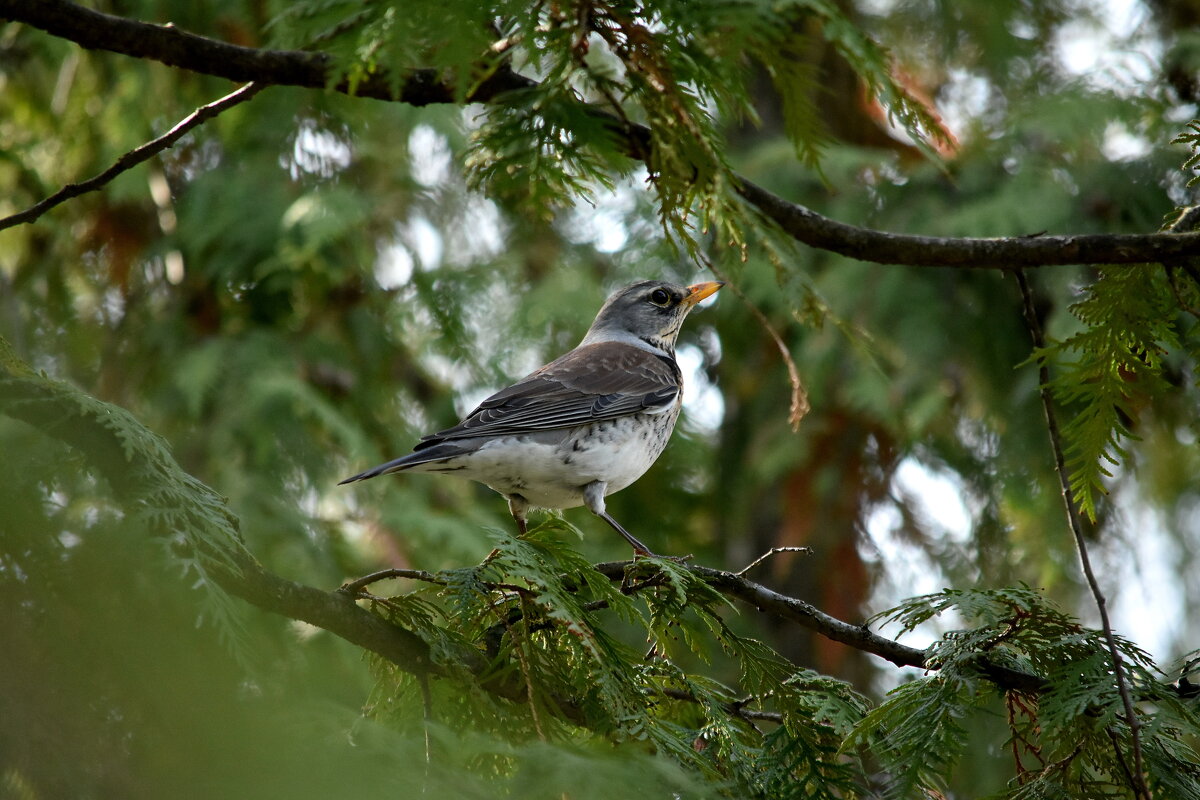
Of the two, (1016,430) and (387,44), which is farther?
(1016,430)

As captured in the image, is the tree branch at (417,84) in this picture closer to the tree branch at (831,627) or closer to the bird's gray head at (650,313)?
the tree branch at (831,627)

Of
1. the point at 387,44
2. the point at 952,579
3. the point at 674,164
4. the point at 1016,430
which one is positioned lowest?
the point at 387,44

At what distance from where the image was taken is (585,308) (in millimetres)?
6699

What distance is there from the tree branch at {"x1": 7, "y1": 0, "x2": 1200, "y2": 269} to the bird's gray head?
275 centimetres

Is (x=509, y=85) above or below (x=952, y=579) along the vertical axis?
below

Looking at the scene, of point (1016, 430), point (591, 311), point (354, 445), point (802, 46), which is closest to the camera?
point (802, 46)

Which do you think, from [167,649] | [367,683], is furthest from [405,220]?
[167,649]

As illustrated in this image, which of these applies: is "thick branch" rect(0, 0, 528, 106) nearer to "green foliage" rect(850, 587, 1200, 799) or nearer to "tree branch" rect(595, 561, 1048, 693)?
"tree branch" rect(595, 561, 1048, 693)

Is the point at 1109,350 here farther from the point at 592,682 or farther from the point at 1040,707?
the point at 592,682

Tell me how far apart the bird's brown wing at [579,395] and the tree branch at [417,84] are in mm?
1527

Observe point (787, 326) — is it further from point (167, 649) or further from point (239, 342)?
point (167, 649)

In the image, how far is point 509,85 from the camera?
2.55 meters

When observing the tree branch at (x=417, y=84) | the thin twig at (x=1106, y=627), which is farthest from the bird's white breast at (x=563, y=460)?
the thin twig at (x=1106, y=627)

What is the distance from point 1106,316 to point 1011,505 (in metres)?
3.93
